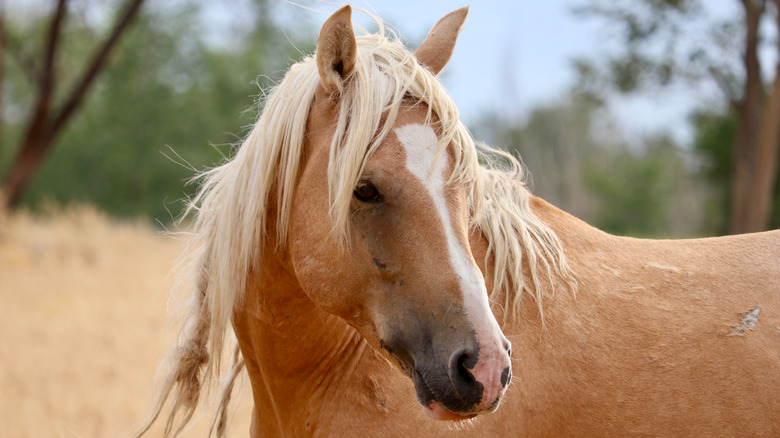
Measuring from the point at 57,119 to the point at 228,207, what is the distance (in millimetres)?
10650

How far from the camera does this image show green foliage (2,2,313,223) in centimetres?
2539

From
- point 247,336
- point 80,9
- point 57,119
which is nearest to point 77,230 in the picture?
point 57,119

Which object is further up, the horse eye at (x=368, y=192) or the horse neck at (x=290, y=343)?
the horse eye at (x=368, y=192)

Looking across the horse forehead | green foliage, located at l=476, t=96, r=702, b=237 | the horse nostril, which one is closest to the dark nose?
the horse nostril

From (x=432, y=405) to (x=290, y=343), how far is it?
2.24 ft

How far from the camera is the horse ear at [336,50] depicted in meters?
1.85

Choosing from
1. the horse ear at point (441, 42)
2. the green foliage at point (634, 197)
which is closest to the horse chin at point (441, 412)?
the horse ear at point (441, 42)

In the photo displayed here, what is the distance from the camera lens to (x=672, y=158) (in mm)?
41281

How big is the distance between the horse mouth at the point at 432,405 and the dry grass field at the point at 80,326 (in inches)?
51.2

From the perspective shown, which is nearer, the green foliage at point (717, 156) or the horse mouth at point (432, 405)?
the horse mouth at point (432, 405)

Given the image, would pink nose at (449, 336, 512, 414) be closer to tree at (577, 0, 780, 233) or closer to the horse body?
the horse body

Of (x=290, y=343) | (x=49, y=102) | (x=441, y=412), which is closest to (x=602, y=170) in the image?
(x=49, y=102)

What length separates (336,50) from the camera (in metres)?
1.91

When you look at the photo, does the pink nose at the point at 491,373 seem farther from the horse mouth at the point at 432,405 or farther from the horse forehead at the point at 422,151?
the horse forehead at the point at 422,151
